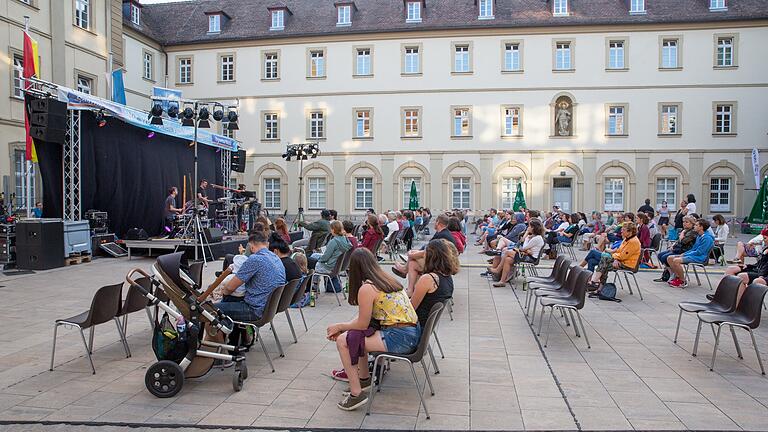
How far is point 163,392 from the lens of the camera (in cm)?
466

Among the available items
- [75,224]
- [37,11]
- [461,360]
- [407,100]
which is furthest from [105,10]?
[461,360]

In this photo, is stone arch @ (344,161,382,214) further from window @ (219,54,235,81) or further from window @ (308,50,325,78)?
window @ (219,54,235,81)

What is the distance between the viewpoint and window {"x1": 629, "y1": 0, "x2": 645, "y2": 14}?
30391 millimetres

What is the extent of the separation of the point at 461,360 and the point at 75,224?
10.8m

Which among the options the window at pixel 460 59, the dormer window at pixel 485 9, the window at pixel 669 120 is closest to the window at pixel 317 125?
the window at pixel 460 59

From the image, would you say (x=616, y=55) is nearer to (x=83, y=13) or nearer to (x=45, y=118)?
(x=83, y=13)

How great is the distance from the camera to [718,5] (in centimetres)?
2998

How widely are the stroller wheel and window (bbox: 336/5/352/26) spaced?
99.4 ft

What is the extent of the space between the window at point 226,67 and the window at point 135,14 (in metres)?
4.68

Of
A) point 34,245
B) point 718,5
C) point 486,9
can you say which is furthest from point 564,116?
point 34,245

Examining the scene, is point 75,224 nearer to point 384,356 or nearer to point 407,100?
point 384,356

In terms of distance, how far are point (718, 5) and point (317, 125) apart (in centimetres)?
2128

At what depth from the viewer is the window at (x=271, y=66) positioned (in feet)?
107

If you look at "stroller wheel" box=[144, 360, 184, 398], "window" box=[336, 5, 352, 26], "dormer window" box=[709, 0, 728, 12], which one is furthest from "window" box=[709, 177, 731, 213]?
"stroller wheel" box=[144, 360, 184, 398]
